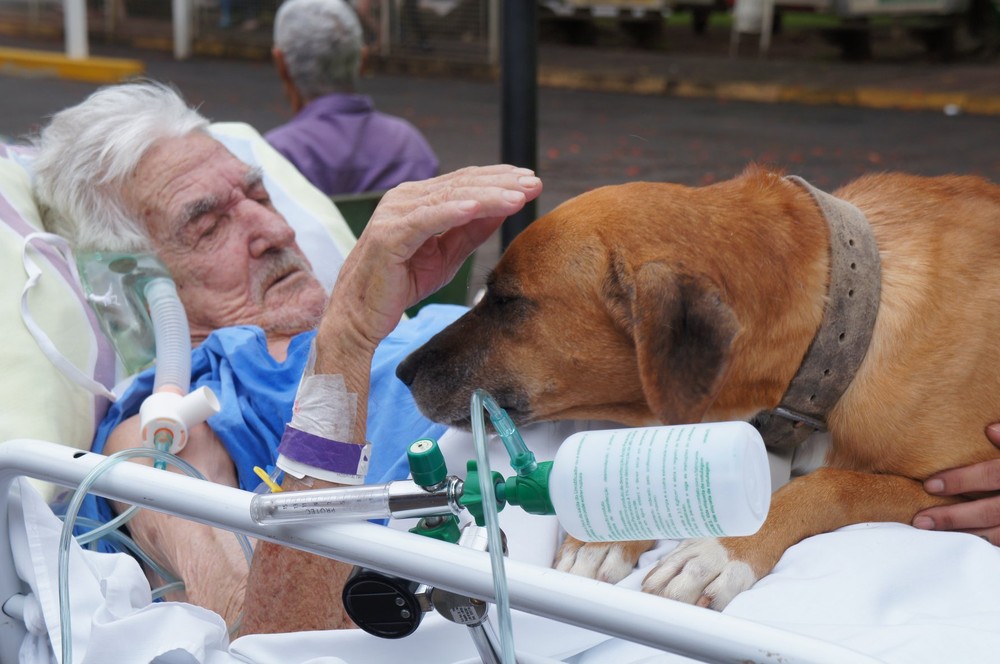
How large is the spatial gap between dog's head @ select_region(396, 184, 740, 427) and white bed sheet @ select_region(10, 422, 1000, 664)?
38 centimetres

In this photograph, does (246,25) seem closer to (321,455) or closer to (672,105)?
(672,105)

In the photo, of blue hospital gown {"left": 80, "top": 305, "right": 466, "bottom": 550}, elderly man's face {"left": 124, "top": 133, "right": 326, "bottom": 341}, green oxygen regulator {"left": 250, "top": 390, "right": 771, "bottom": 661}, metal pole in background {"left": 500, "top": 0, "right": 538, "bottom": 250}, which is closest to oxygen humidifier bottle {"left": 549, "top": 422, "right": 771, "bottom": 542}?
green oxygen regulator {"left": 250, "top": 390, "right": 771, "bottom": 661}

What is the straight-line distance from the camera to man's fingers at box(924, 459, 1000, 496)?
7.00ft

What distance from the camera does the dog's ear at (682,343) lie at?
1.95 meters

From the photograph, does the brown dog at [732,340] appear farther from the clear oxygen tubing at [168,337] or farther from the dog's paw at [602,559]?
the clear oxygen tubing at [168,337]

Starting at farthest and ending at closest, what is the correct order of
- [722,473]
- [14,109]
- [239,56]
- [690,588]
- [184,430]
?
[239,56]
[14,109]
[184,430]
[690,588]
[722,473]

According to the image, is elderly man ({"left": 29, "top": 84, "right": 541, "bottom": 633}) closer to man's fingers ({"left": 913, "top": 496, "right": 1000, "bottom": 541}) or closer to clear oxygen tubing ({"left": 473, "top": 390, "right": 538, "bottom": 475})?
clear oxygen tubing ({"left": 473, "top": 390, "right": 538, "bottom": 475})

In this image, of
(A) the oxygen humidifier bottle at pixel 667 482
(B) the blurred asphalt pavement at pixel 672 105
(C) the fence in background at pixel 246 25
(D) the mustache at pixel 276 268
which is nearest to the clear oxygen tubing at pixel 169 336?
(D) the mustache at pixel 276 268

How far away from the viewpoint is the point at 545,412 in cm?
220

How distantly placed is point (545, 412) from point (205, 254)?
1251 mm

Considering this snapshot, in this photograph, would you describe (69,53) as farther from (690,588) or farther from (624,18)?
(690,588)

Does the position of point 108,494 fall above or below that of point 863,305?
below

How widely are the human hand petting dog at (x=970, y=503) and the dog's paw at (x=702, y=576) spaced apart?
0.40 m

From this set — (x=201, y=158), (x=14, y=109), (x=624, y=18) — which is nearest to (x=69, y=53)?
(x=14, y=109)
